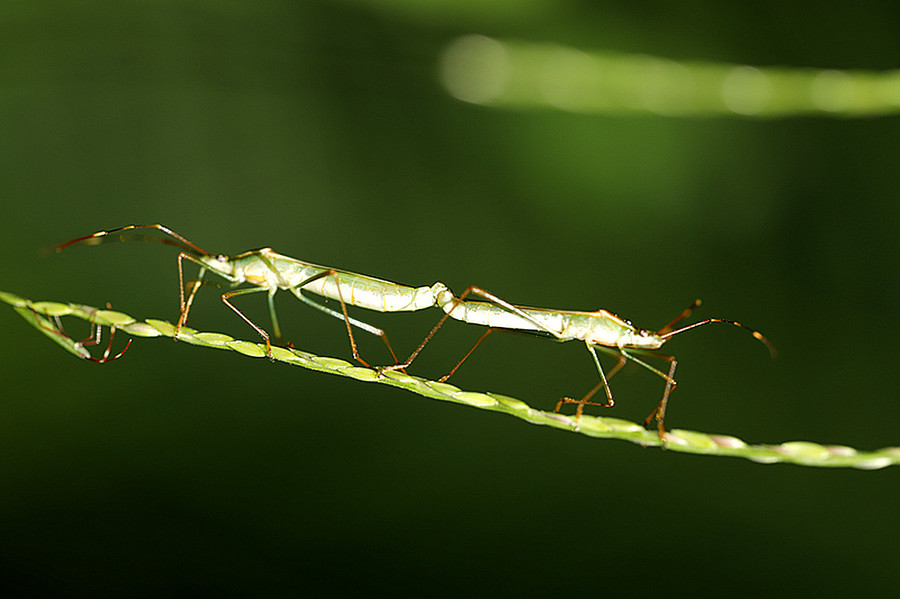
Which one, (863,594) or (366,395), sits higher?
(366,395)

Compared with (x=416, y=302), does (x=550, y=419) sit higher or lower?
lower

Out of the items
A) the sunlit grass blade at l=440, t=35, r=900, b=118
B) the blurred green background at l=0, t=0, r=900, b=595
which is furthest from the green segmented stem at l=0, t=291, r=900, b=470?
the blurred green background at l=0, t=0, r=900, b=595

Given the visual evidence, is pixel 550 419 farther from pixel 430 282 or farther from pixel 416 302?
pixel 430 282

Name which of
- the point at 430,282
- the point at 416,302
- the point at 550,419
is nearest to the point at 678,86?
the point at 416,302

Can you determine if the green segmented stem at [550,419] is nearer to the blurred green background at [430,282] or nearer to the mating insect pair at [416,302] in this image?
the mating insect pair at [416,302]

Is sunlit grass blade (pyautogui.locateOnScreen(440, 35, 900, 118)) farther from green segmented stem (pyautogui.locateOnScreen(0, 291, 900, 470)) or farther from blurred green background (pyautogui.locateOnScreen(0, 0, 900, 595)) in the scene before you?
green segmented stem (pyautogui.locateOnScreen(0, 291, 900, 470))

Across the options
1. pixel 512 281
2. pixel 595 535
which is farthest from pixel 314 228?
pixel 595 535

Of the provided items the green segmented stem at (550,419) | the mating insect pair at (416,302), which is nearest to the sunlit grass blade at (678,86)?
the mating insect pair at (416,302)

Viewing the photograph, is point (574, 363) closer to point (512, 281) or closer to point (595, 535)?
point (512, 281)
